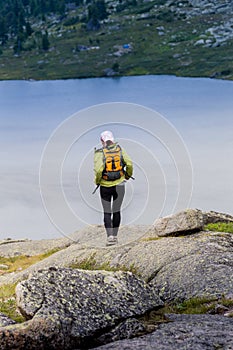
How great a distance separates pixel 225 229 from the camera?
22594 mm

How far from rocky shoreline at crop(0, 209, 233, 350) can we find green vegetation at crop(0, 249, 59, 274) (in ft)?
32.9

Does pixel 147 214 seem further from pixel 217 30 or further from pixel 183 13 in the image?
pixel 183 13

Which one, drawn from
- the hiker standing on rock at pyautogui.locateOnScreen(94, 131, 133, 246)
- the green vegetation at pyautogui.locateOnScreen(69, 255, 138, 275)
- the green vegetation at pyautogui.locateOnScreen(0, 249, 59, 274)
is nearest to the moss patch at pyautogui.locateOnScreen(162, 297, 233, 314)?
the green vegetation at pyautogui.locateOnScreen(69, 255, 138, 275)

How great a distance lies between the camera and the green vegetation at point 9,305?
47.9 ft

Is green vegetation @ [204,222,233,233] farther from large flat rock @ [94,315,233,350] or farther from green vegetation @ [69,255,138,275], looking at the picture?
large flat rock @ [94,315,233,350]

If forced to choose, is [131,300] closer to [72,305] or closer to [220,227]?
[72,305]

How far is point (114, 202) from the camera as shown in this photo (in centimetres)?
2064

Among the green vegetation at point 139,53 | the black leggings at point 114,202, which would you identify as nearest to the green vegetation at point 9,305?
the black leggings at point 114,202

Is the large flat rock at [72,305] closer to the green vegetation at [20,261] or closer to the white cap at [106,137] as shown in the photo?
the white cap at [106,137]

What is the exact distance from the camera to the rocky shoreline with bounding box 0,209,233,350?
498 inches

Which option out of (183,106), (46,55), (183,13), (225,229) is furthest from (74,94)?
(225,229)

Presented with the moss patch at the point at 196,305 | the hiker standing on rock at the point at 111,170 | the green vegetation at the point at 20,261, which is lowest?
the green vegetation at the point at 20,261

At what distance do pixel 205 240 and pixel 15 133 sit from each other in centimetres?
10625

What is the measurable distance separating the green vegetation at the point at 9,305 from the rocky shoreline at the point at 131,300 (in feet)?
2.77
